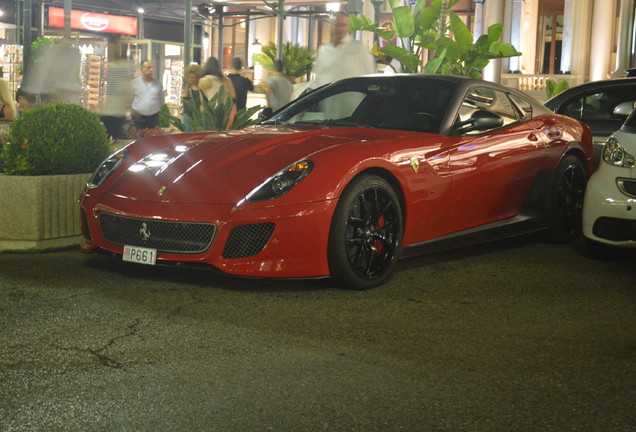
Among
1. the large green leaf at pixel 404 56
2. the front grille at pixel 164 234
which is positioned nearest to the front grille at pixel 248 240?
the front grille at pixel 164 234

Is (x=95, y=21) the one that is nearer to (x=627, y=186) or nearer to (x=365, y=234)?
(x=627, y=186)

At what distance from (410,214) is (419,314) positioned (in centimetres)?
103

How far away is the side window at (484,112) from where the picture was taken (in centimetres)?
655

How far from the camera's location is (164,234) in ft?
17.9

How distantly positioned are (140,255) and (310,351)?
1.57m

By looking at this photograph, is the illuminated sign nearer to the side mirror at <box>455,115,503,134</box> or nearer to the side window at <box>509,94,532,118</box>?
the side window at <box>509,94,532,118</box>

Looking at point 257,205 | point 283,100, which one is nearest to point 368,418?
point 257,205

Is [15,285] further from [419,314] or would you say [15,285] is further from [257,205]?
[419,314]

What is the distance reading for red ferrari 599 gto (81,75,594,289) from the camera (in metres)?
5.39

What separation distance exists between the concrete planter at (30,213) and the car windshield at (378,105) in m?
1.71

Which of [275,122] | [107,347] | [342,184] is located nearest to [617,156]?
[342,184]

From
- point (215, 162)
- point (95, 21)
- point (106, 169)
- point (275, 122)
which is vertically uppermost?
point (95, 21)

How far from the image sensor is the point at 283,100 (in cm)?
1206

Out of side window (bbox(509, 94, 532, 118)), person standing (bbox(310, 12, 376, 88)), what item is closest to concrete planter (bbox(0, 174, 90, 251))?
side window (bbox(509, 94, 532, 118))
